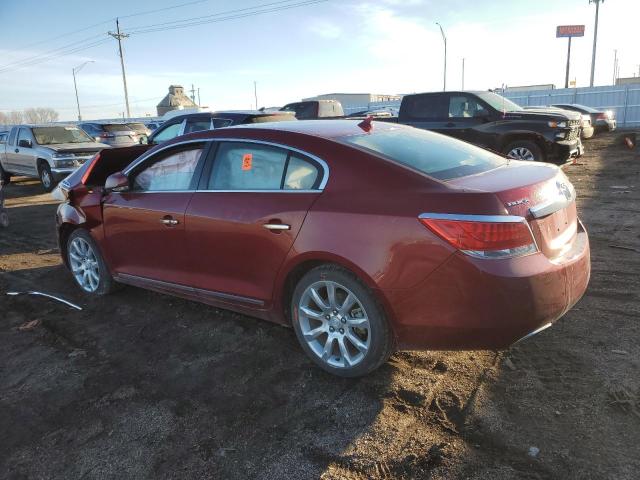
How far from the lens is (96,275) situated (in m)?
5.08

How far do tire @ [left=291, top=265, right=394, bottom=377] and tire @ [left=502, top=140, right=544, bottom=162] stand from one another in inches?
350

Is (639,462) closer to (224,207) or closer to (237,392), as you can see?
(237,392)

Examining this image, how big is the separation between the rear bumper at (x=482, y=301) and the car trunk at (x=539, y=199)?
13cm

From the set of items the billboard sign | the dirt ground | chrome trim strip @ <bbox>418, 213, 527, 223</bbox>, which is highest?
the billboard sign

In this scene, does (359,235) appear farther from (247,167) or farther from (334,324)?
(247,167)

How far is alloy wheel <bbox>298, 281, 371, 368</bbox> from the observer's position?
10.4 feet

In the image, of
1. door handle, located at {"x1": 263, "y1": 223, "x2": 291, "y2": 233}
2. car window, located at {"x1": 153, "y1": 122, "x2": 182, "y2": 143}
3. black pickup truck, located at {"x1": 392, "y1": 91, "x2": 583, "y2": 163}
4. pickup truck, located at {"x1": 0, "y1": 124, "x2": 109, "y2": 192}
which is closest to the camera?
door handle, located at {"x1": 263, "y1": 223, "x2": 291, "y2": 233}

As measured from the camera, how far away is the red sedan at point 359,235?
2734mm

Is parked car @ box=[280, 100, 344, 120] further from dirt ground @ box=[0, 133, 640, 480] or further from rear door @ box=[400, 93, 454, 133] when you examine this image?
dirt ground @ box=[0, 133, 640, 480]

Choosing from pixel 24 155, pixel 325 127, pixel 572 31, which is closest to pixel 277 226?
pixel 325 127

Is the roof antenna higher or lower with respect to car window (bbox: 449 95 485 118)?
lower

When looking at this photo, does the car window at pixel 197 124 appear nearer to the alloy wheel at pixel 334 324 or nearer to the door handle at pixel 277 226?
the door handle at pixel 277 226

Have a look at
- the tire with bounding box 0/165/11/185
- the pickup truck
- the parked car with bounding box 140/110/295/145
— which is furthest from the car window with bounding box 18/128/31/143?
the parked car with bounding box 140/110/295/145

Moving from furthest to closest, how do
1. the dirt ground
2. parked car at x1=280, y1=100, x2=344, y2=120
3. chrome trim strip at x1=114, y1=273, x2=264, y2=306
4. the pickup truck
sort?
1. parked car at x1=280, y1=100, x2=344, y2=120
2. the pickup truck
3. chrome trim strip at x1=114, y1=273, x2=264, y2=306
4. the dirt ground
